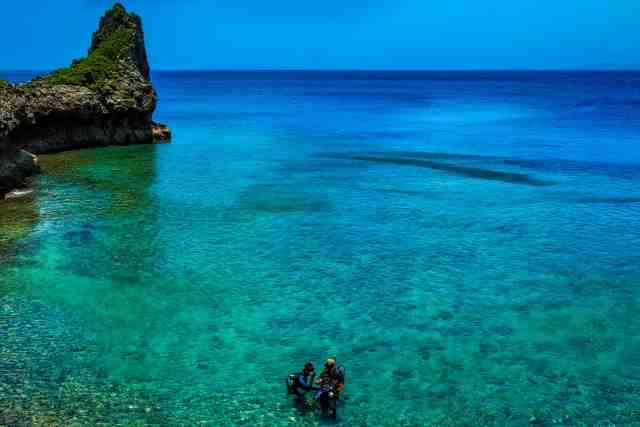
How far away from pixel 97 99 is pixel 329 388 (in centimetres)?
5772

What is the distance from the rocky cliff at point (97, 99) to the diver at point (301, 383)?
40.6 m

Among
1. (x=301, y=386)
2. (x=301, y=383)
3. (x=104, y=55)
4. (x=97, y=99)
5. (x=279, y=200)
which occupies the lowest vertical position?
(x=301, y=386)

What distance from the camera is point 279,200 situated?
48375 mm

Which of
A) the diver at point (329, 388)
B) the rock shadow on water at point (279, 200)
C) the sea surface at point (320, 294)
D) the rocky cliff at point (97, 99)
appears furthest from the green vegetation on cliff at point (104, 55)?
the diver at point (329, 388)

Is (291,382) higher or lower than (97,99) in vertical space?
lower

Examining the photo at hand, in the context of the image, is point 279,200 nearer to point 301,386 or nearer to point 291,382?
point 291,382

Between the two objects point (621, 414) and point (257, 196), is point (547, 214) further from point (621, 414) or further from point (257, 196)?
point (621, 414)

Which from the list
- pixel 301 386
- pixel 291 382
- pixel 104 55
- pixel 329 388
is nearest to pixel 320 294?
pixel 291 382

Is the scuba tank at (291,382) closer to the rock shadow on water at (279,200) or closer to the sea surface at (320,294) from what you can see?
the sea surface at (320,294)

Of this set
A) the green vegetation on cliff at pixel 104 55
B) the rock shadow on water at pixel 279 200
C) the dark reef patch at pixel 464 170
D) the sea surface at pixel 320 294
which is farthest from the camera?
the green vegetation on cliff at pixel 104 55

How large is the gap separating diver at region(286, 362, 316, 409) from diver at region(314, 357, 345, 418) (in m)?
0.48

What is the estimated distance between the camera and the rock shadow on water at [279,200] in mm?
45659

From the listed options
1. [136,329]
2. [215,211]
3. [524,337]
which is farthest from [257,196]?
[524,337]

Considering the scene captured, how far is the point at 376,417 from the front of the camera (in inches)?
797
